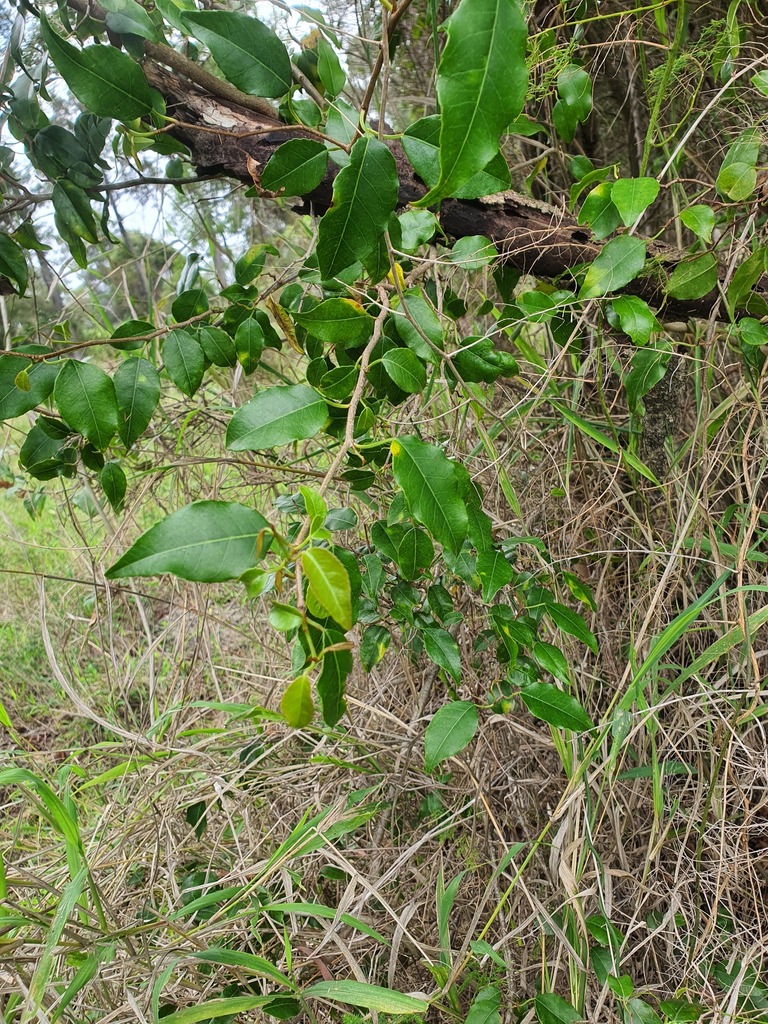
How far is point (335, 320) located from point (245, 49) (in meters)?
0.22

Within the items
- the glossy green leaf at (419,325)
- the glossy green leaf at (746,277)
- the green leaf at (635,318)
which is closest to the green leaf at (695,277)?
the glossy green leaf at (746,277)

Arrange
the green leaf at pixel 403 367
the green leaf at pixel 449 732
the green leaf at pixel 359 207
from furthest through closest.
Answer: the green leaf at pixel 449 732, the green leaf at pixel 403 367, the green leaf at pixel 359 207

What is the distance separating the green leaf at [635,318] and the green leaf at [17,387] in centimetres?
59

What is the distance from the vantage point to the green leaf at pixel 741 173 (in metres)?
0.79

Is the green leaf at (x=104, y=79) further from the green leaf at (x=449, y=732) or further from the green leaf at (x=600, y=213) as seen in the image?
the green leaf at (x=449, y=732)

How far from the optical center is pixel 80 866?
0.75 meters

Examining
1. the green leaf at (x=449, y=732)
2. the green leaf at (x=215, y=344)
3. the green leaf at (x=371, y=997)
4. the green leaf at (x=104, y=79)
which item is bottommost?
the green leaf at (x=371, y=997)

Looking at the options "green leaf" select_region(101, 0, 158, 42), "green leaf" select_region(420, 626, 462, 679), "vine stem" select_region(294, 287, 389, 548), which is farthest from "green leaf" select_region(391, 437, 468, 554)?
"green leaf" select_region(101, 0, 158, 42)

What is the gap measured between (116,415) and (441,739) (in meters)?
0.46

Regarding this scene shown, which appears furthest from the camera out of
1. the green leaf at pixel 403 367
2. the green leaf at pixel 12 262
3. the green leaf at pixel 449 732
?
the green leaf at pixel 12 262

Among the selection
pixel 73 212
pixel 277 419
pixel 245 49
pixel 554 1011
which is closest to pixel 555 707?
pixel 554 1011

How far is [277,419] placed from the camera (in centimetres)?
53

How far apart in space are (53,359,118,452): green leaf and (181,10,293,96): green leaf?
11.3 inches

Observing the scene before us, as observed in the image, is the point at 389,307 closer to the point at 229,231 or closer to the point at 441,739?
the point at 441,739
